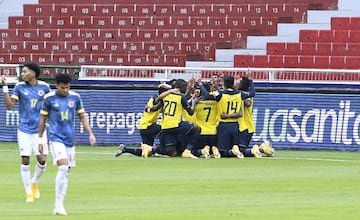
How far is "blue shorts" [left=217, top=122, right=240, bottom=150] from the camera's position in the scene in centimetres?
2382

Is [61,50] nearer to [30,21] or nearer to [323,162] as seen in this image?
[30,21]

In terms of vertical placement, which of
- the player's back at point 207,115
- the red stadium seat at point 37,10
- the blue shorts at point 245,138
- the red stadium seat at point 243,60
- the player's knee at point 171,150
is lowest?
the player's knee at point 171,150

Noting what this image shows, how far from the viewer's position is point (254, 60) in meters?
32.7

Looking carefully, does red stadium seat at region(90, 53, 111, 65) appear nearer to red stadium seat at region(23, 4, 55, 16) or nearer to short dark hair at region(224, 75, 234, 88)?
red stadium seat at region(23, 4, 55, 16)

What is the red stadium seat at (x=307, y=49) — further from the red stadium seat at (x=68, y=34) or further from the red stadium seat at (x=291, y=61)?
the red stadium seat at (x=68, y=34)

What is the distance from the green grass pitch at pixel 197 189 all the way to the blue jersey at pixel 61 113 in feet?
2.94

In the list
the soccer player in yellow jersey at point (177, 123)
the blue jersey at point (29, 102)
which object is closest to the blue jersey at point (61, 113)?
the blue jersey at point (29, 102)

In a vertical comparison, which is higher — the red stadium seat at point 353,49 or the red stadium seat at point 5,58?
the red stadium seat at point 353,49

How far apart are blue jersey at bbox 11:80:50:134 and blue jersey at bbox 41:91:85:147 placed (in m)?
1.62

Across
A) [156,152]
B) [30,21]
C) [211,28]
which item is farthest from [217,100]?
[30,21]

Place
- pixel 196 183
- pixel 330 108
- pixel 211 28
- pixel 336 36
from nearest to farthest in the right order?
pixel 196 183 < pixel 330 108 < pixel 336 36 < pixel 211 28

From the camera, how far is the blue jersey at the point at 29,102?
15758 mm

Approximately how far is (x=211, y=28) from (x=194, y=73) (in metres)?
6.67

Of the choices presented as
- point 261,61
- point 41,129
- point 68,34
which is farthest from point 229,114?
point 68,34
